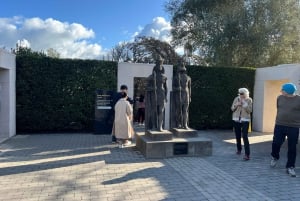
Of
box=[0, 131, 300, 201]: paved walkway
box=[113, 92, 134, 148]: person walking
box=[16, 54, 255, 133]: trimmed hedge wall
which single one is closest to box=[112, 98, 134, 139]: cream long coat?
box=[113, 92, 134, 148]: person walking

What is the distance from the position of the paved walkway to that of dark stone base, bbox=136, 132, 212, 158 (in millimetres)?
191

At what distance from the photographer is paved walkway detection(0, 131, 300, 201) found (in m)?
4.64

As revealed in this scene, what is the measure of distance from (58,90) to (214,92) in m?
6.04

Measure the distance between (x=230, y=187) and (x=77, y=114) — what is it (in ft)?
23.1

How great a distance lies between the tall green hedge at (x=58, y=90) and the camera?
33.7ft

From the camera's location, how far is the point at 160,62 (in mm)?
7801

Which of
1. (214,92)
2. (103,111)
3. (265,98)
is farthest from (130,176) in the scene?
(265,98)

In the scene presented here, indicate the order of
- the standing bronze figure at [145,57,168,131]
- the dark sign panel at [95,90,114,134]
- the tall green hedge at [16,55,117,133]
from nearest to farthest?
the standing bronze figure at [145,57,168,131] → the dark sign panel at [95,90,114,134] → the tall green hedge at [16,55,117,133]

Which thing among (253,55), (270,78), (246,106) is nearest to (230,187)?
(246,106)

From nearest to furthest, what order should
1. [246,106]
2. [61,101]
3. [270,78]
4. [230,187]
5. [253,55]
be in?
1. [230,187]
2. [246,106]
3. [61,101]
4. [270,78]
5. [253,55]

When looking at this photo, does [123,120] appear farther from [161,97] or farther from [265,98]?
[265,98]

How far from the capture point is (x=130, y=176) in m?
5.56

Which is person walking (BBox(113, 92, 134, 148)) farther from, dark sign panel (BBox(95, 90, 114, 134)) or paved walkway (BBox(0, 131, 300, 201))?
dark sign panel (BBox(95, 90, 114, 134))

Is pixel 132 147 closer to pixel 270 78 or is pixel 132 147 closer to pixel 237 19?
pixel 270 78
